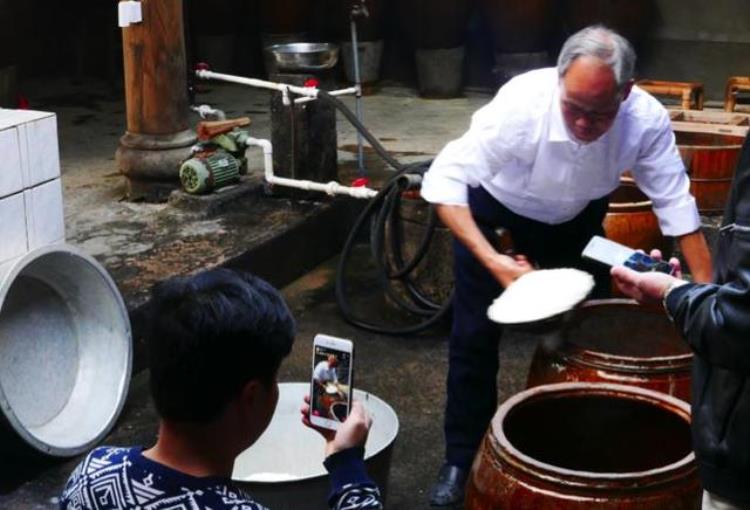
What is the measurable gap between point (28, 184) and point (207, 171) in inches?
100

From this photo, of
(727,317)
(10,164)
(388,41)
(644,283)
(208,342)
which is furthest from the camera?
(388,41)

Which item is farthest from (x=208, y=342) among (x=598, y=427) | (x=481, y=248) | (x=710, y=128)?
(x=710, y=128)

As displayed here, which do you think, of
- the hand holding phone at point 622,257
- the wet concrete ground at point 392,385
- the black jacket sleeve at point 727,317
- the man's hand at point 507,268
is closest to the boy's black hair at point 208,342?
the black jacket sleeve at point 727,317

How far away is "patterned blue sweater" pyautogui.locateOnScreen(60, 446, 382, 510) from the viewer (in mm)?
2252

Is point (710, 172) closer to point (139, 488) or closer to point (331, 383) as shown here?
point (331, 383)

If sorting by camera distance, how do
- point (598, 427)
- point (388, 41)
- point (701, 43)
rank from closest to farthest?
point (598, 427) → point (701, 43) → point (388, 41)

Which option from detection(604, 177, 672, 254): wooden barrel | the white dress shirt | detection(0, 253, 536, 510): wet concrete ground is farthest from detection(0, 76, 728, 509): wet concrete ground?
the white dress shirt

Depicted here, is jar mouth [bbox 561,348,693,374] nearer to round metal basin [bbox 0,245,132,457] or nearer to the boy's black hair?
the boy's black hair

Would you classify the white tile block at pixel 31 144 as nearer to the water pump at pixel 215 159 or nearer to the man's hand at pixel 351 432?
the water pump at pixel 215 159

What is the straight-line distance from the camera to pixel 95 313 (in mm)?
5676

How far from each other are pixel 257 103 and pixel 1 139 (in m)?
6.84

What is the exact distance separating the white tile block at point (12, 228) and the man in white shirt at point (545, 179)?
1.86 metres

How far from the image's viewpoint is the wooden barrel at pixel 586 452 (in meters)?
3.16

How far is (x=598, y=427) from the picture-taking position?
3740 mm
